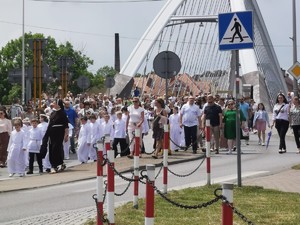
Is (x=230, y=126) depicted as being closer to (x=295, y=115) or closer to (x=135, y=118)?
(x=295, y=115)

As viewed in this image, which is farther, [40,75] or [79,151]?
[40,75]

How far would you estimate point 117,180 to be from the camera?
63.8ft

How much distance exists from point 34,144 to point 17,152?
530mm

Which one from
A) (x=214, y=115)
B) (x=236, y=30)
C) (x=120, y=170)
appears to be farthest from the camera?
(x=214, y=115)

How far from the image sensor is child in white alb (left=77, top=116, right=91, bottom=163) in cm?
2638

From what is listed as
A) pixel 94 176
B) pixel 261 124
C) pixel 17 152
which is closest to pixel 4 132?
pixel 17 152

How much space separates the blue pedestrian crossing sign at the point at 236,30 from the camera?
49.5 ft

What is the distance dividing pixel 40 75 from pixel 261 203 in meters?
17.9

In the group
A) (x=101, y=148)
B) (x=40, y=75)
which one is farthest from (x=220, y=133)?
(x=101, y=148)

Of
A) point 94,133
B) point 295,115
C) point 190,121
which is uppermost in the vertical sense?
point 295,115

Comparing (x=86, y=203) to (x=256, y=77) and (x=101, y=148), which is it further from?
(x=256, y=77)

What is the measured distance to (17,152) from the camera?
2339 centimetres

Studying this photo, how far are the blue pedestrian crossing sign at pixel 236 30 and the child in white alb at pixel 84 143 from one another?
11.8 meters

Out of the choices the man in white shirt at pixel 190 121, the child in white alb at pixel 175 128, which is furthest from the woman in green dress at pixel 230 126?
the child in white alb at pixel 175 128
